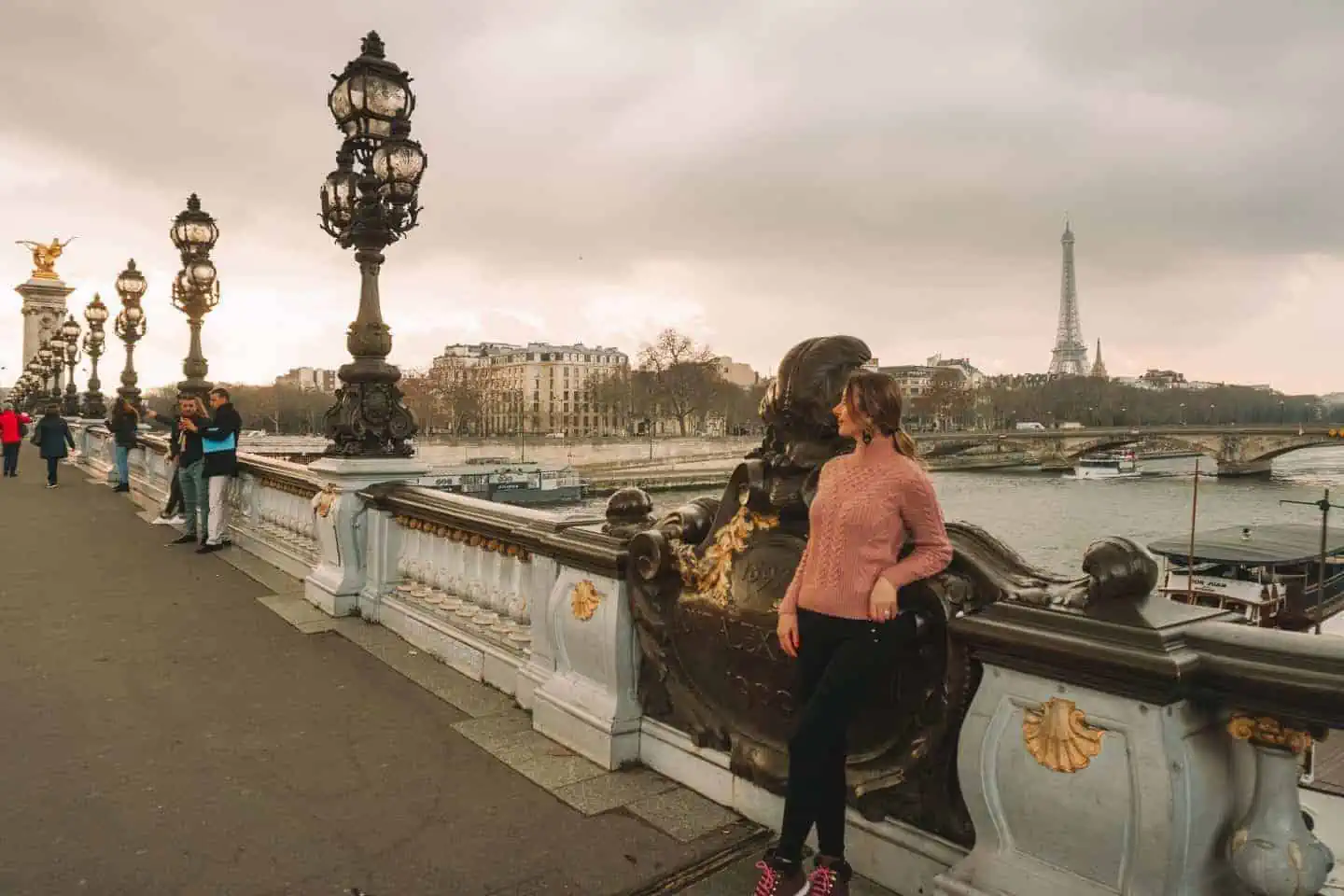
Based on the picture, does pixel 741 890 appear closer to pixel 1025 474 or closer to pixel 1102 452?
pixel 1025 474

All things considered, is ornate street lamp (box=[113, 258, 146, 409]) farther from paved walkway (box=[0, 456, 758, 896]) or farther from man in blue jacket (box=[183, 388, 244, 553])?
paved walkway (box=[0, 456, 758, 896])

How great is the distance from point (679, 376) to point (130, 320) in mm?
65342

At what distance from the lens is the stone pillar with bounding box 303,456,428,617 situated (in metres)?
6.54

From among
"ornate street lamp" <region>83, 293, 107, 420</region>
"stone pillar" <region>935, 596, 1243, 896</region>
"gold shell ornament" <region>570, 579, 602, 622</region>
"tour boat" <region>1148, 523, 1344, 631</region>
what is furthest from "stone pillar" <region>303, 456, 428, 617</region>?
"ornate street lamp" <region>83, 293, 107, 420</region>

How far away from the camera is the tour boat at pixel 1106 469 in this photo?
58.5 meters

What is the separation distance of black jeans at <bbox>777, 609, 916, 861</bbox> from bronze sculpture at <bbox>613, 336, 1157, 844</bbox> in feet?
0.52

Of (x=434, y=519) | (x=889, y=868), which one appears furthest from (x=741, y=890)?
(x=434, y=519)

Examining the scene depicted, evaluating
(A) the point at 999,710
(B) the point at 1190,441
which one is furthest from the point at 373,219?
(B) the point at 1190,441

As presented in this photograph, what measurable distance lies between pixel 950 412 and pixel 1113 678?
86098 mm

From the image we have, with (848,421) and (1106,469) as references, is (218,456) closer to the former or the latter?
(848,421)

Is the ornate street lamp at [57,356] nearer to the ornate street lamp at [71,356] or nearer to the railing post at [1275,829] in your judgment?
the ornate street lamp at [71,356]

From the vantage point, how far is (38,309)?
4747 cm

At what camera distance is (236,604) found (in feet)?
22.9

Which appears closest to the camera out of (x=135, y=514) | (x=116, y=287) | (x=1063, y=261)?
(x=135, y=514)
